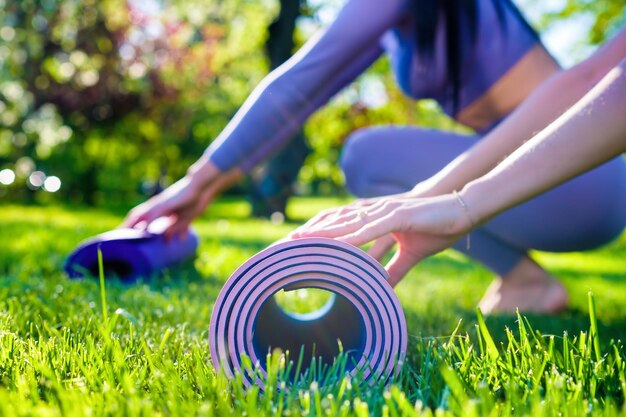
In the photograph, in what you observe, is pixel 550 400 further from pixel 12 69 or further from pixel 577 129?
pixel 12 69

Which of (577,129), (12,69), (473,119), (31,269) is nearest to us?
(577,129)

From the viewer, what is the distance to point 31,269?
355cm

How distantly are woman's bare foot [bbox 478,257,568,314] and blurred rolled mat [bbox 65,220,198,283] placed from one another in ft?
5.72

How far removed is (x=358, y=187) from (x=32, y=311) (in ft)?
5.82

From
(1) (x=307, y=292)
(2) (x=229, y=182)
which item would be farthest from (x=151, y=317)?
(1) (x=307, y=292)

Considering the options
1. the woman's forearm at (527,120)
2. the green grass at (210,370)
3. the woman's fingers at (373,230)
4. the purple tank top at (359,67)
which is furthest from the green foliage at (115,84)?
the woman's fingers at (373,230)

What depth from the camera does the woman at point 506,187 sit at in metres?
1.54

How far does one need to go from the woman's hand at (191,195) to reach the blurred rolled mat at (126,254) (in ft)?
0.62

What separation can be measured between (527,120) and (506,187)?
2.33 feet

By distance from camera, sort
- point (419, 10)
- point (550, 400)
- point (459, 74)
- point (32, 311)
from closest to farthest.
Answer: point (550, 400), point (32, 311), point (419, 10), point (459, 74)

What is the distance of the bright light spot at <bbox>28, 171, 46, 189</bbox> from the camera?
14992mm

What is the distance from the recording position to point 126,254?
3.27 m

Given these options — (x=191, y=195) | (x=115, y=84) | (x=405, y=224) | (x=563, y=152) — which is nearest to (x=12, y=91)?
(x=115, y=84)

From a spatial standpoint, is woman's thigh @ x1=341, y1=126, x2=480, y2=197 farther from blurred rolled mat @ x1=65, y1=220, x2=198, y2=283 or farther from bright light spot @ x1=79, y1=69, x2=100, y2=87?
bright light spot @ x1=79, y1=69, x2=100, y2=87
